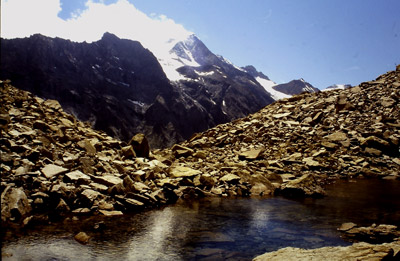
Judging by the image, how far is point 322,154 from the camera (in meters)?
18.2

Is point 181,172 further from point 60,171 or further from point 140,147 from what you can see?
point 60,171

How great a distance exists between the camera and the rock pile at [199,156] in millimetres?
8797

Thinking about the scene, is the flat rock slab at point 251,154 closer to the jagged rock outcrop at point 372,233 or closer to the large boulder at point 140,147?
the large boulder at point 140,147

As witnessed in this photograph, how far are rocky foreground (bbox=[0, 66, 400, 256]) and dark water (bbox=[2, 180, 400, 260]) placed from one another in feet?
3.50

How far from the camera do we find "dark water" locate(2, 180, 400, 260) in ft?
19.6

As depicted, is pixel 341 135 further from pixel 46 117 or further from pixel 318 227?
pixel 46 117

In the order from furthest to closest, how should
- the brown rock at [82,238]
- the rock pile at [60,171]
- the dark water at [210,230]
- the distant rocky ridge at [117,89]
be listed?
the distant rocky ridge at [117,89], the rock pile at [60,171], the brown rock at [82,238], the dark water at [210,230]

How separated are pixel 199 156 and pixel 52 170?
32.9 ft

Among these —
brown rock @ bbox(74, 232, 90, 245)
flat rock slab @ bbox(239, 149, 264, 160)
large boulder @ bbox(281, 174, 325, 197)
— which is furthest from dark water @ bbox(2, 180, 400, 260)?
flat rock slab @ bbox(239, 149, 264, 160)

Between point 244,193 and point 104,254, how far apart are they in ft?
26.0

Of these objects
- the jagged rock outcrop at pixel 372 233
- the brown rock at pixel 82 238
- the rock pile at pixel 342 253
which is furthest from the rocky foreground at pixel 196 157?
the rock pile at pixel 342 253

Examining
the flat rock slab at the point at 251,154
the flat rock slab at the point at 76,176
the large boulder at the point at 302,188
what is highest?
the flat rock slab at the point at 251,154

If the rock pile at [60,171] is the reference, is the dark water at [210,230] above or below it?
below

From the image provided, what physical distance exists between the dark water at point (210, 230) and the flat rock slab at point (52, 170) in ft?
7.31
